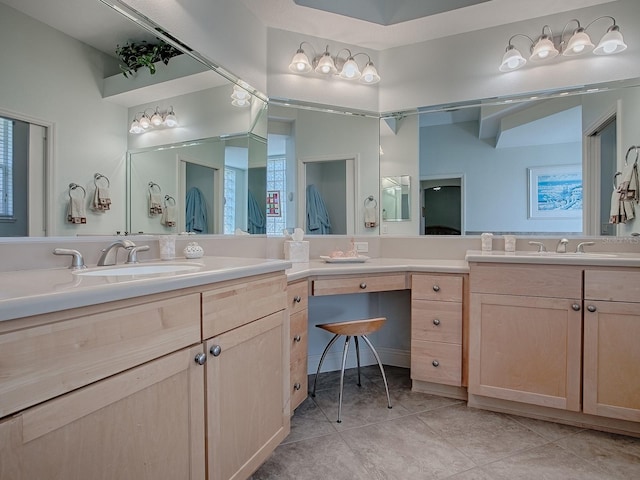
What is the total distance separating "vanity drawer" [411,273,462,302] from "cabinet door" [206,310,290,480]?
3.13ft

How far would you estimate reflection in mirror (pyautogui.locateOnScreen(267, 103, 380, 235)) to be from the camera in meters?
2.46

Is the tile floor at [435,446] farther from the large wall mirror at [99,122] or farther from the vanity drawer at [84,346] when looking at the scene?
the large wall mirror at [99,122]

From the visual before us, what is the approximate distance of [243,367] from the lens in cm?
126

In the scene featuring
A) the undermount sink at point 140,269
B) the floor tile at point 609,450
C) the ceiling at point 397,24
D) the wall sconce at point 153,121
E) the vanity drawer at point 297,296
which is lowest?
the floor tile at point 609,450

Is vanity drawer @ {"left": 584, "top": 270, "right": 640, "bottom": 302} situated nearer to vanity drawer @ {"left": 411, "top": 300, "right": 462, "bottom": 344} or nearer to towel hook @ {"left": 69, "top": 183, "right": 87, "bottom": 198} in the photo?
vanity drawer @ {"left": 411, "top": 300, "right": 462, "bottom": 344}

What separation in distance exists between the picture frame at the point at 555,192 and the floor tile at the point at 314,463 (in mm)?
1881

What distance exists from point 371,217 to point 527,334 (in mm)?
1264

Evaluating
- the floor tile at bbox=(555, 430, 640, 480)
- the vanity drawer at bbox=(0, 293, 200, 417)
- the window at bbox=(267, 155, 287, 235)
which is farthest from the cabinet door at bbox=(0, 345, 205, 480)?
the floor tile at bbox=(555, 430, 640, 480)

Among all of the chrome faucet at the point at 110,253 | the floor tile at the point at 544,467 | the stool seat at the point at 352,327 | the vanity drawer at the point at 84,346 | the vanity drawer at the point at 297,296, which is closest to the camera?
the vanity drawer at the point at 84,346

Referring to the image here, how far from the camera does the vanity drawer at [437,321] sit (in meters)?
2.08

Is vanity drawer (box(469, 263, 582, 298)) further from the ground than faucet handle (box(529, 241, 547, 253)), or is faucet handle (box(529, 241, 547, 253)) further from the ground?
faucet handle (box(529, 241, 547, 253))

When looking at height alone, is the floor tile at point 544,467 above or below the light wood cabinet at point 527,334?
below

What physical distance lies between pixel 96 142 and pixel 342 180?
162cm

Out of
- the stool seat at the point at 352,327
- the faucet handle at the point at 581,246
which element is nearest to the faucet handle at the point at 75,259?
the stool seat at the point at 352,327
